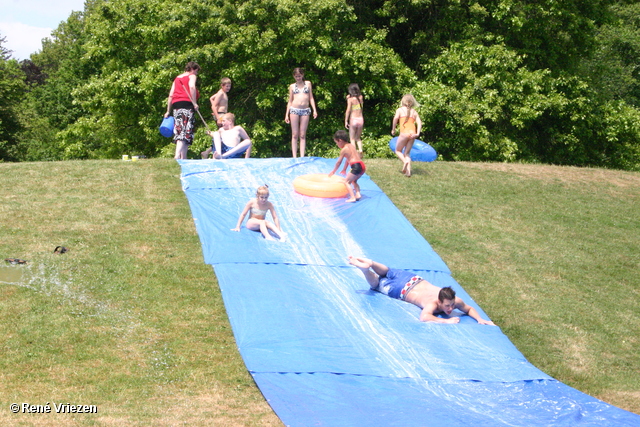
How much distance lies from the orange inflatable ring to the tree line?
6919 mm

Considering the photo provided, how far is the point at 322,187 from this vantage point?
11867 mm

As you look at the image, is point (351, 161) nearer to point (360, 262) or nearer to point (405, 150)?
point (405, 150)

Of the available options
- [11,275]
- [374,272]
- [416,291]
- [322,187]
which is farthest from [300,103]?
[11,275]

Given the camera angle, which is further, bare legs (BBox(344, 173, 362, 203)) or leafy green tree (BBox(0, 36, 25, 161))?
leafy green tree (BBox(0, 36, 25, 161))

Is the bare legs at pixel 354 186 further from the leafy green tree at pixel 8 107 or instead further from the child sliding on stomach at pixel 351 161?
the leafy green tree at pixel 8 107

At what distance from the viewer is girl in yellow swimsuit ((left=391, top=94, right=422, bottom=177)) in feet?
43.2

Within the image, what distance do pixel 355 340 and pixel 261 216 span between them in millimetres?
3194

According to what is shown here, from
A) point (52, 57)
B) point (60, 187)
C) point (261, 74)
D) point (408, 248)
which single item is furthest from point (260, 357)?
point (52, 57)

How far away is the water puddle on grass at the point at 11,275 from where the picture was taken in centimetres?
855

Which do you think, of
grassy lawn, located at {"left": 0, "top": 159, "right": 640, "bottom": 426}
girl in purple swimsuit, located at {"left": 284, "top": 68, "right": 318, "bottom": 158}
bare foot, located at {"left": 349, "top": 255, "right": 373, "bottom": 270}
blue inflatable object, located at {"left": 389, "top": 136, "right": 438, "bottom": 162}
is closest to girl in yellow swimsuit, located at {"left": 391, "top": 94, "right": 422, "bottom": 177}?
grassy lawn, located at {"left": 0, "top": 159, "right": 640, "bottom": 426}

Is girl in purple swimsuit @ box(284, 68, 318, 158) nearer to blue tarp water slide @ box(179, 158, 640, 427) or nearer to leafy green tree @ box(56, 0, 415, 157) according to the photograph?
blue tarp water slide @ box(179, 158, 640, 427)

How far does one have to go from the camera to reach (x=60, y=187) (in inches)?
477

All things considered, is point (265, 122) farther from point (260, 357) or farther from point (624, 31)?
point (624, 31)

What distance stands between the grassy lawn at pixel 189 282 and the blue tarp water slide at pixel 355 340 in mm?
321
